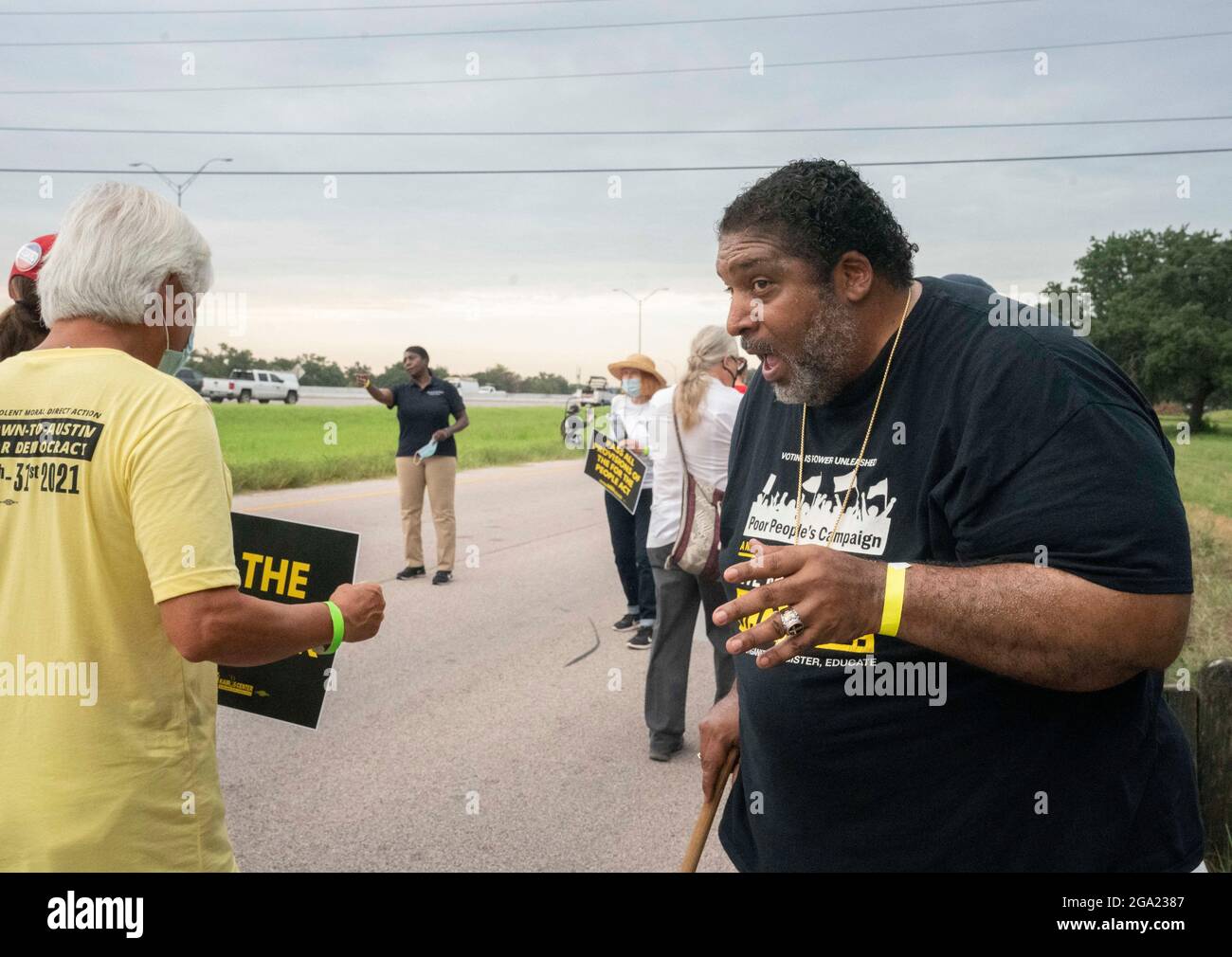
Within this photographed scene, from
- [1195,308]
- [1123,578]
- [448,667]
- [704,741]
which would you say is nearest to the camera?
[1123,578]

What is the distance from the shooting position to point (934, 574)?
1.74 metres

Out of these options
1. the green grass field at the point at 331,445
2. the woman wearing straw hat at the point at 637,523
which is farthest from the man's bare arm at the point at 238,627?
the woman wearing straw hat at the point at 637,523

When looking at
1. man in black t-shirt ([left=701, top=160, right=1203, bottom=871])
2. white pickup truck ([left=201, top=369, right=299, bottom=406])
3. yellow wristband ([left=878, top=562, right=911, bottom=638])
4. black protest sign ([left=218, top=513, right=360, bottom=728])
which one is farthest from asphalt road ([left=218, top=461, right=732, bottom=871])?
white pickup truck ([left=201, top=369, right=299, bottom=406])

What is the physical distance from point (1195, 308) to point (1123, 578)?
6312 centimetres

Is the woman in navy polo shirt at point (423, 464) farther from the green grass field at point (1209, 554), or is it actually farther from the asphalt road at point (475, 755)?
the green grass field at point (1209, 554)

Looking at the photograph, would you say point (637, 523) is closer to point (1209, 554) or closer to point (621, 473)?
point (621, 473)

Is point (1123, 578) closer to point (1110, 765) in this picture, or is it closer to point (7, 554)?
point (1110, 765)

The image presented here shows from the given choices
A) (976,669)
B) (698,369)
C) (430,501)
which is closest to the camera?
(976,669)

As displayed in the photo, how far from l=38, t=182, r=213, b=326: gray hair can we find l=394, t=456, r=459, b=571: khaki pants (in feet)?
27.9

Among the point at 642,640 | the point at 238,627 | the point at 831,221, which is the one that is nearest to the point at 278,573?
the point at 238,627

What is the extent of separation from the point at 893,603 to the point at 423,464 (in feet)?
30.9

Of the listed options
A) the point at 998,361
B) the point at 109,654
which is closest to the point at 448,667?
the point at 109,654

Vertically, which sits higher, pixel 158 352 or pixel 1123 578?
pixel 158 352

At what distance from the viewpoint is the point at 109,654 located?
Result: 2010mm
